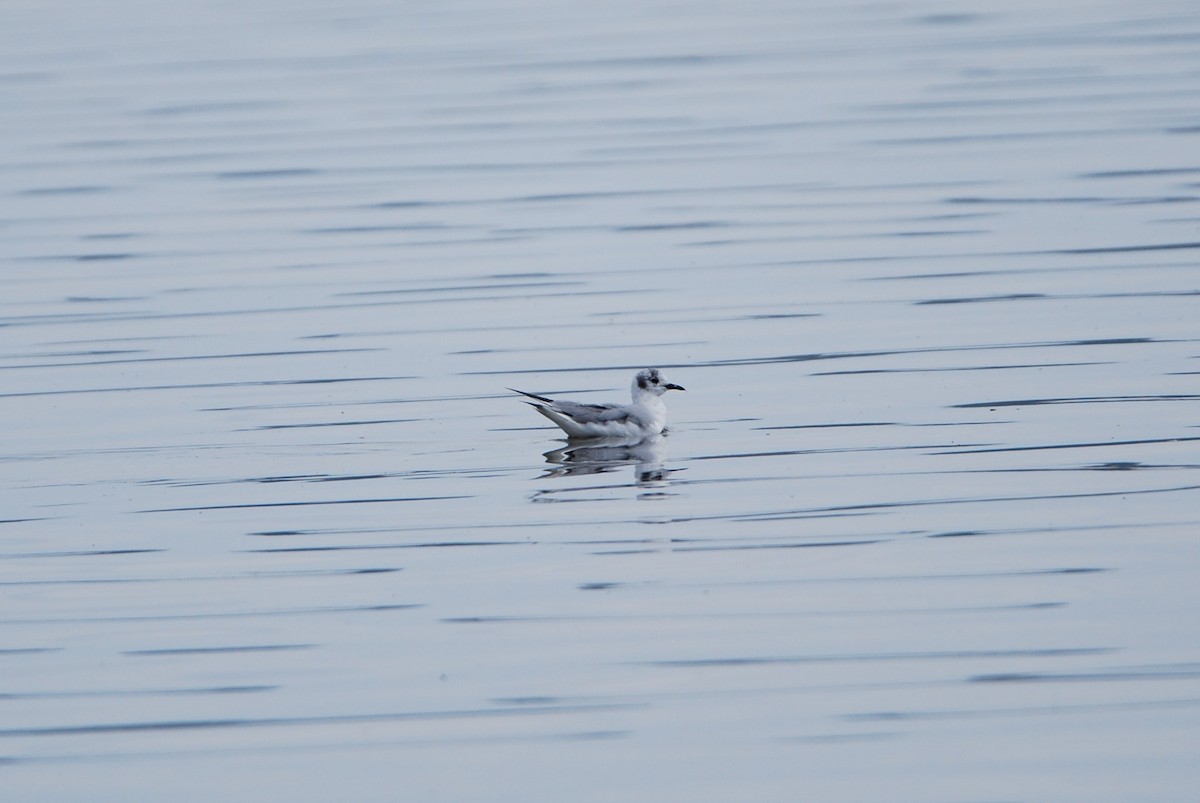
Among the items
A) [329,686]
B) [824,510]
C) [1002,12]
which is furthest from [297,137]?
[329,686]

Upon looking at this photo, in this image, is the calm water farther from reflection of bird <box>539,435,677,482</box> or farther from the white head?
the white head

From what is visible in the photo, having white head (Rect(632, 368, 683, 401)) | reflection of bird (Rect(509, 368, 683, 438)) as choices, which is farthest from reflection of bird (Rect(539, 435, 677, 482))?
white head (Rect(632, 368, 683, 401))

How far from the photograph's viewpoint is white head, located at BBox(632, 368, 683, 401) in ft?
43.6

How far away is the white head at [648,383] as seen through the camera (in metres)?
13.3

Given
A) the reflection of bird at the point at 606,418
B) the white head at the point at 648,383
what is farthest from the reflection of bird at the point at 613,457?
the white head at the point at 648,383

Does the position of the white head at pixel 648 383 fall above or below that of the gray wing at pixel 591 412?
above

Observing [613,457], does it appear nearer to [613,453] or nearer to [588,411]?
[613,453]

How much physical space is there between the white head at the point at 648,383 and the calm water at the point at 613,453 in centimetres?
31

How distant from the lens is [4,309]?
1784 centimetres

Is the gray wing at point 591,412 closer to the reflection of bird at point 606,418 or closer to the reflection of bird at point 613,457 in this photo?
the reflection of bird at point 606,418

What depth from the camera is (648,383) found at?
13.3 m

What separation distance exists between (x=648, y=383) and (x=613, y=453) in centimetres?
61

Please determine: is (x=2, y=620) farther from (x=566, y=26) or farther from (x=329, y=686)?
(x=566, y=26)

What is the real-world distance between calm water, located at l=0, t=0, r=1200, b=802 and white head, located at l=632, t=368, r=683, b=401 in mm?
306
